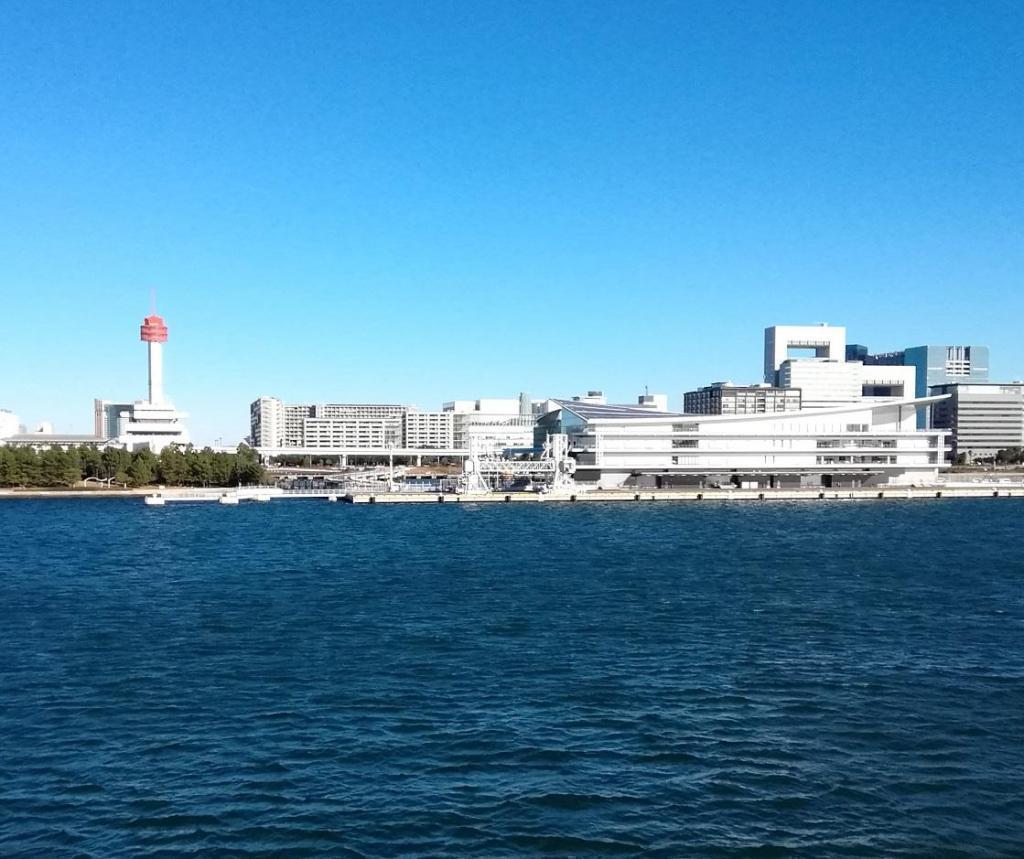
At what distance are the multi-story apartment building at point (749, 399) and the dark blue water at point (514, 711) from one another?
87.7 meters

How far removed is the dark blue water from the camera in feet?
28.3

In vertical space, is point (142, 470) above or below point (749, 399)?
below

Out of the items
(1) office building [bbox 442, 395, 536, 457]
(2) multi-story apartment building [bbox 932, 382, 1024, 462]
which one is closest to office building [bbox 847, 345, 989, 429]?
(2) multi-story apartment building [bbox 932, 382, 1024, 462]

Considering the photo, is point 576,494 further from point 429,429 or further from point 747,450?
point 429,429

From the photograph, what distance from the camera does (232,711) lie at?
39.2 feet

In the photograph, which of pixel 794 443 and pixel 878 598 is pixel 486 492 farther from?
pixel 878 598

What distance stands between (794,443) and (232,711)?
176ft

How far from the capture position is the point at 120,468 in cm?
6631

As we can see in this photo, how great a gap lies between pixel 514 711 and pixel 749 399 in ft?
350

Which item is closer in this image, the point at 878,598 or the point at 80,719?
the point at 80,719

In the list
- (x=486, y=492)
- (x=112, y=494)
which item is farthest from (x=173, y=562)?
(x=112, y=494)

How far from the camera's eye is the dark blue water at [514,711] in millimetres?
8625

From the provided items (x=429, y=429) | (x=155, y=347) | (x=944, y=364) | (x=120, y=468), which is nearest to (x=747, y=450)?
(x=120, y=468)

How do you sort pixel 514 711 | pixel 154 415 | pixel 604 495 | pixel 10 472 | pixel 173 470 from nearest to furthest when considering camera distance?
pixel 514 711, pixel 604 495, pixel 10 472, pixel 173 470, pixel 154 415
